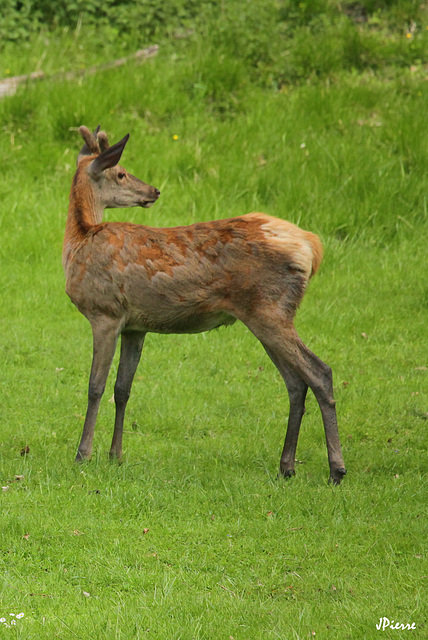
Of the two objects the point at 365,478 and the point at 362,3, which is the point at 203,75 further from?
the point at 365,478

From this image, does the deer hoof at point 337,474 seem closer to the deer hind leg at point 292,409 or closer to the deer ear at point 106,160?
the deer hind leg at point 292,409

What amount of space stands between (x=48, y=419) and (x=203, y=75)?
25.4ft

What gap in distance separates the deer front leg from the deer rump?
97mm

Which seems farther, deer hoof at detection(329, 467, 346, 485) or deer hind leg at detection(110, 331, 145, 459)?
deer hind leg at detection(110, 331, 145, 459)

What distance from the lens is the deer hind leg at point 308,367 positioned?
601 cm

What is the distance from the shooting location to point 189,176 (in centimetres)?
1203

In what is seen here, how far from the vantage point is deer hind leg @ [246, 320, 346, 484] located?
601 cm

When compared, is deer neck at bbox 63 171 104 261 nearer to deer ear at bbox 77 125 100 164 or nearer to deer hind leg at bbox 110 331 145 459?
deer ear at bbox 77 125 100 164

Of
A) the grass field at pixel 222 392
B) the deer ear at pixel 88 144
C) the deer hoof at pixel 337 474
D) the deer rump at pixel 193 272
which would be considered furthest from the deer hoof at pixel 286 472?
the deer ear at pixel 88 144

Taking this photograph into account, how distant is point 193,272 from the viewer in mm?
6113

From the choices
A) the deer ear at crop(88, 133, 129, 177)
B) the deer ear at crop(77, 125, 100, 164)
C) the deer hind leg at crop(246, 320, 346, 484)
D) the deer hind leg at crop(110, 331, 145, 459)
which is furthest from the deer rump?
the deer ear at crop(77, 125, 100, 164)

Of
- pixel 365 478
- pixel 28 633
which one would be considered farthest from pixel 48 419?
pixel 28 633

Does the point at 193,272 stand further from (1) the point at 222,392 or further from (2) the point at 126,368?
(1) the point at 222,392

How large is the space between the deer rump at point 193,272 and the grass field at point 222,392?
41.1 inches
